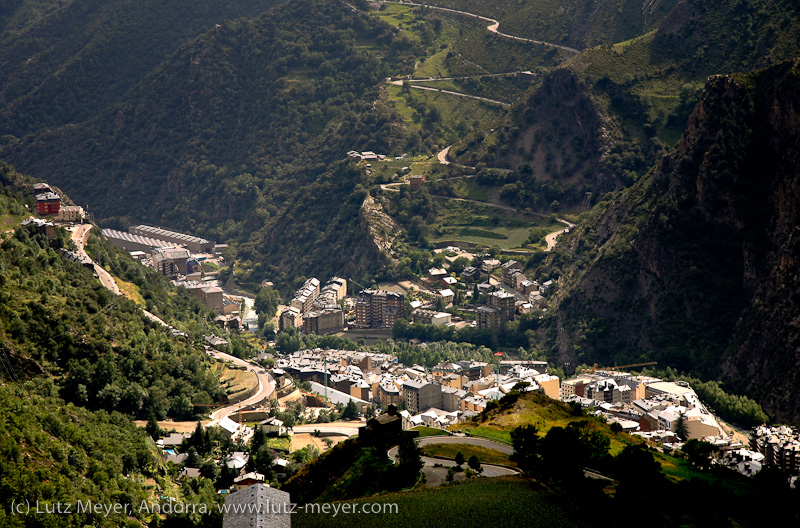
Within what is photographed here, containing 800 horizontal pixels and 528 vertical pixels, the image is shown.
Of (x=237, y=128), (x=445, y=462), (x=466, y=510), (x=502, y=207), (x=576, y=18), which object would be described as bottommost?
(x=445, y=462)

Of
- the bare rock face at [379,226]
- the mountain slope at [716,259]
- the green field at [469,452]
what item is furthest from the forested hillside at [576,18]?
the green field at [469,452]

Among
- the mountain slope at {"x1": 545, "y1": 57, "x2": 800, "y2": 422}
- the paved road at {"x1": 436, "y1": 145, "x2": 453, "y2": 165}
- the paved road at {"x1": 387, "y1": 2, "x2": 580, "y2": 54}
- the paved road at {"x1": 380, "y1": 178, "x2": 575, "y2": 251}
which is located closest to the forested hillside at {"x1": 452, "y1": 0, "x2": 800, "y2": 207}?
the paved road at {"x1": 380, "y1": 178, "x2": 575, "y2": 251}

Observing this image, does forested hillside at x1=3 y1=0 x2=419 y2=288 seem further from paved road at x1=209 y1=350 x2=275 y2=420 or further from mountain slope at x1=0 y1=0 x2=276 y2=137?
paved road at x1=209 y1=350 x2=275 y2=420

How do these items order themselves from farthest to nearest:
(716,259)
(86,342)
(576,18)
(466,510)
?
(576,18) → (716,259) → (86,342) → (466,510)

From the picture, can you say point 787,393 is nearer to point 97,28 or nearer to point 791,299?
point 791,299

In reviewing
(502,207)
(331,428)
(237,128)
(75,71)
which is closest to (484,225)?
(502,207)

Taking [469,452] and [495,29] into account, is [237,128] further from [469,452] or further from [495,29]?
[469,452]

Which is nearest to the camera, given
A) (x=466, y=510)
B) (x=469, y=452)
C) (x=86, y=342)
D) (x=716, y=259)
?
(x=466, y=510)
